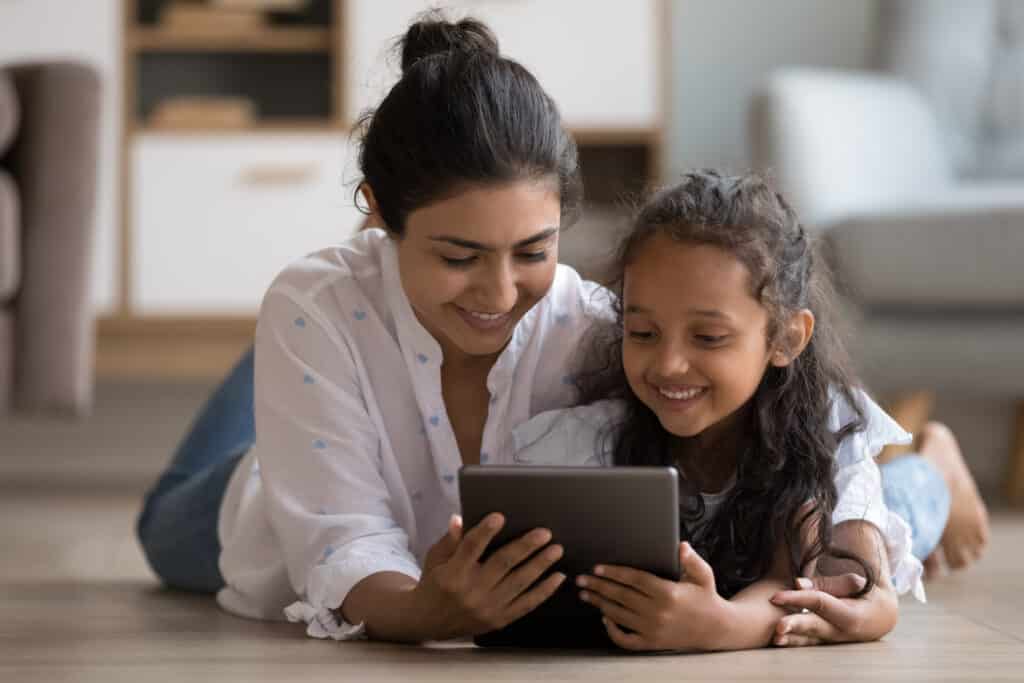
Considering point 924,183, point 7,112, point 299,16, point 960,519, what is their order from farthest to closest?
1. point 299,16
2. point 924,183
3. point 7,112
4. point 960,519

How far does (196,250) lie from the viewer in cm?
311

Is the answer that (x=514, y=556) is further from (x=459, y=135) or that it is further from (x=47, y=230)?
(x=47, y=230)

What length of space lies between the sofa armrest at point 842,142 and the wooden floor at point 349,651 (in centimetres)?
86

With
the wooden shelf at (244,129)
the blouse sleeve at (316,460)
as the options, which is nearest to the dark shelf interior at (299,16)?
the wooden shelf at (244,129)

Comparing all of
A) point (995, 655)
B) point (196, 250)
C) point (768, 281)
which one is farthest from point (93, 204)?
point (995, 655)

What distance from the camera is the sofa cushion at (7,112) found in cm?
254

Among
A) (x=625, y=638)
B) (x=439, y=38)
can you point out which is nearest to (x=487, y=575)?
(x=625, y=638)

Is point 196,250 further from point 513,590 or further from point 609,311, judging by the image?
point 513,590

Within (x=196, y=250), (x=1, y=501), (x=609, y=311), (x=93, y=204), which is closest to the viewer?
(x=609, y=311)

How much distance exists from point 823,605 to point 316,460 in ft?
1.53

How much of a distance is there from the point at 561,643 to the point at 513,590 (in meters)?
0.11

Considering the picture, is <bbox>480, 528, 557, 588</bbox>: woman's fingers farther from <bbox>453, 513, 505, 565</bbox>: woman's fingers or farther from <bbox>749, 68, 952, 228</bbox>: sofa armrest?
<bbox>749, 68, 952, 228</bbox>: sofa armrest

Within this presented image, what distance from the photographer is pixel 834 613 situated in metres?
1.32

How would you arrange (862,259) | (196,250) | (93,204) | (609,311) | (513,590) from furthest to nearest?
1. (196,250)
2. (93,204)
3. (862,259)
4. (609,311)
5. (513,590)
